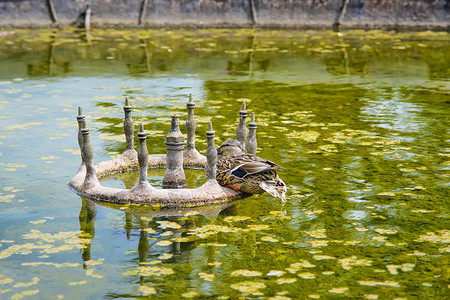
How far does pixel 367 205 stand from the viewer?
6418 mm

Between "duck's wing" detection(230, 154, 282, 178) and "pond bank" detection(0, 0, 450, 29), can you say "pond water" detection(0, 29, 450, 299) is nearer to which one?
"duck's wing" detection(230, 154, 282, 178)

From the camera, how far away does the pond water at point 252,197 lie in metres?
4.93

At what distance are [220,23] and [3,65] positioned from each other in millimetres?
7489

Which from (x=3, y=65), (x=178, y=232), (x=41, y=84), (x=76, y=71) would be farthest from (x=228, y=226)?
(x=3, y=65)

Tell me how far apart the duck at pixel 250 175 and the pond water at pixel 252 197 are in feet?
0.58

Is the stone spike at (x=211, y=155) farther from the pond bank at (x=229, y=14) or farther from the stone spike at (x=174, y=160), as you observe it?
the pond bank at (x=229, y=14)

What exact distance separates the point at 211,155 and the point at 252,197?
0.65 metres

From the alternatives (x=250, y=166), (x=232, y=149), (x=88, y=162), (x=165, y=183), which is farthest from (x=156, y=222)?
(x=232, y=149)

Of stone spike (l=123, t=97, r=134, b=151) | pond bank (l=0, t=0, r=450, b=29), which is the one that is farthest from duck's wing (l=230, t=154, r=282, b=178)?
pond bank (l=0, t=0, r=450, b=29)

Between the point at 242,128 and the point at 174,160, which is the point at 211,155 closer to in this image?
the point at 174,160

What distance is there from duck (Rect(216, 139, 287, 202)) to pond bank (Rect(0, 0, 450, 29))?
13254 mm

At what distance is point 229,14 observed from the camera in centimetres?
1962

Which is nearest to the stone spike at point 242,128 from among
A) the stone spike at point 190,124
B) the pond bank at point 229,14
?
the stone spike at point 190,124

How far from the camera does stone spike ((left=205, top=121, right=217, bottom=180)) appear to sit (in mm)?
6395
